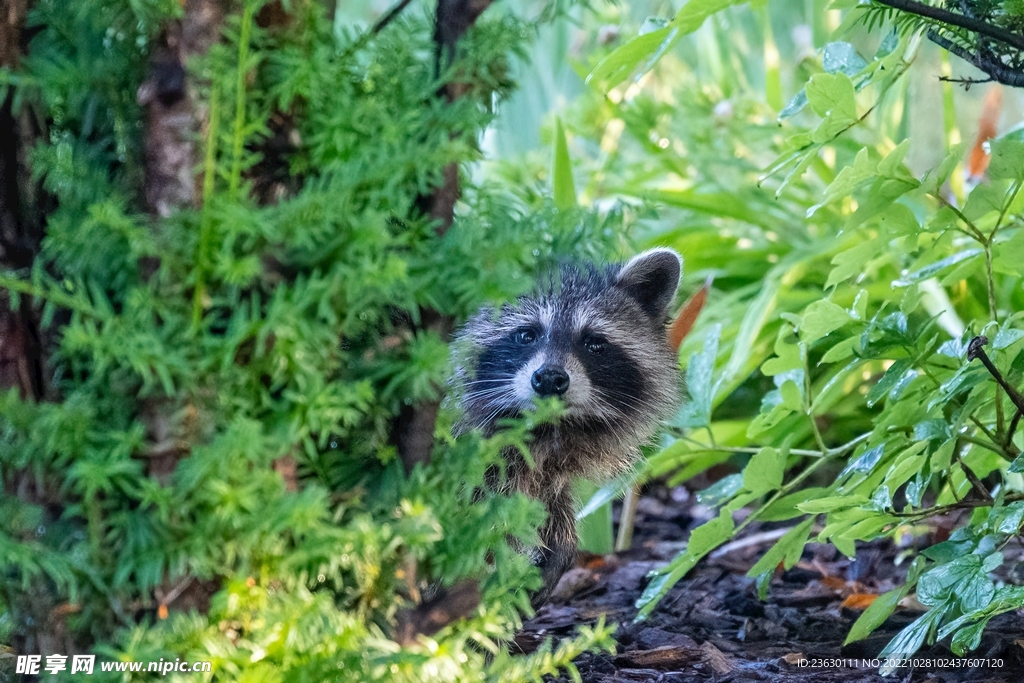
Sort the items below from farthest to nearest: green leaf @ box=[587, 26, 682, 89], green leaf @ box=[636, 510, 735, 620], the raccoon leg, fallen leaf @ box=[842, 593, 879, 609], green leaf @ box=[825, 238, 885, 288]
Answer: fallen leaf @ box=[842, 593, 879, 609] < the raccoon leg < green leaf @ box=[636, 510, 735, 620] < green leaf @ box=[825, 238, 885, 288] < green leaf @ box=[587, 26, 682, 89]

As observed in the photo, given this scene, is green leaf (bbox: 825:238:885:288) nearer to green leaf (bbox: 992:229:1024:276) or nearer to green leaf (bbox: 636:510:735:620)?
green leaf (bbox: 992:229:1024:276)

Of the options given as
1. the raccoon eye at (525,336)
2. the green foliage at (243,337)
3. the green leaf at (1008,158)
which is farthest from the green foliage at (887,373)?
the green foliage at (243,337)

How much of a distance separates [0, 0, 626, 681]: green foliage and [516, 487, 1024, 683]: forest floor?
3.26ft

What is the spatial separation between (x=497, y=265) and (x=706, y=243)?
3432 mm

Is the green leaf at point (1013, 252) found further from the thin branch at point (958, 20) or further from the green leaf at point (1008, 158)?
the thin branch at point (958, 20)

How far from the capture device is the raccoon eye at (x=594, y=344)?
3004 millimetres

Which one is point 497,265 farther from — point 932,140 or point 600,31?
point 932,140

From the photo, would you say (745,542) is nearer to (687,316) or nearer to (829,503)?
(687,316)

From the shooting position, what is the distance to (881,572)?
3.37 metres

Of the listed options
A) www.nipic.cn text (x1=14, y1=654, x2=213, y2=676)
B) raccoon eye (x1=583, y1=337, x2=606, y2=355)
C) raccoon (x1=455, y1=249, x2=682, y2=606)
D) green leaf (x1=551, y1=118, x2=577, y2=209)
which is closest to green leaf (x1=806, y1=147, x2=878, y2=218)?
raccoon (x1=455, y1=249, x2=682, y2=606)

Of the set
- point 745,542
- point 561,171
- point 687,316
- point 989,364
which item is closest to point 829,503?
point 989,364

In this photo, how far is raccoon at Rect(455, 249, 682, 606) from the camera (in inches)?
109

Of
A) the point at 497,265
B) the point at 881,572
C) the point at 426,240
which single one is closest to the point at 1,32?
the point at 426,240

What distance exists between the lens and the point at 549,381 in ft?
8.86
